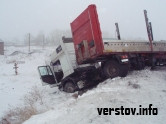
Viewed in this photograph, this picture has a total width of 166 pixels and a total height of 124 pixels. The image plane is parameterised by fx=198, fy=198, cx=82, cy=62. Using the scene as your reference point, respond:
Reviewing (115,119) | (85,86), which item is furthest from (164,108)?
(85,86)

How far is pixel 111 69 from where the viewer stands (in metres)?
8.30

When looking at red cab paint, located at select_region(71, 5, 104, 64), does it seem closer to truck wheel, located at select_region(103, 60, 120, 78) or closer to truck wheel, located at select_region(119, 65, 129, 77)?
truck wheel, located at select_region(103, 60, 120, 78)

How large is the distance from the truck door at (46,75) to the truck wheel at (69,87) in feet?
3.99

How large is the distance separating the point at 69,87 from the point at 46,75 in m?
1.80

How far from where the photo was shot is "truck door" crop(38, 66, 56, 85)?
11.0 metres

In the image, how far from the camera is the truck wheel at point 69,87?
9.89 meters

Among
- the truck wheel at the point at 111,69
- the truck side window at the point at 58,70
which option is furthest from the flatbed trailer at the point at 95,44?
the truck side window at the point at 58,70

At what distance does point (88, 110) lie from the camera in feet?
16.2

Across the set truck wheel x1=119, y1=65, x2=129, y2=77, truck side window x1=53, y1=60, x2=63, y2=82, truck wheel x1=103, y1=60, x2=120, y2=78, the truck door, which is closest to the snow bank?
truck wheel x1=119, y1=65, x2=129, y2=77

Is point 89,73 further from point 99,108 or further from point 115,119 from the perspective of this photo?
point 115,119

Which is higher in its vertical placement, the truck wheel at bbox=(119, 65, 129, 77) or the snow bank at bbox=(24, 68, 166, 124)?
the truck wheel at bbox=(119, 65, 129, 77)

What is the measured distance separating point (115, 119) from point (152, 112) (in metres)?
0.94

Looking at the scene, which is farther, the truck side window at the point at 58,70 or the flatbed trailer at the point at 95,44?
the truck side window at the point at 58,70

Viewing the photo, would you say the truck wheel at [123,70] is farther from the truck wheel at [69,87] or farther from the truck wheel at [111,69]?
the truck wheel at [69,87]
